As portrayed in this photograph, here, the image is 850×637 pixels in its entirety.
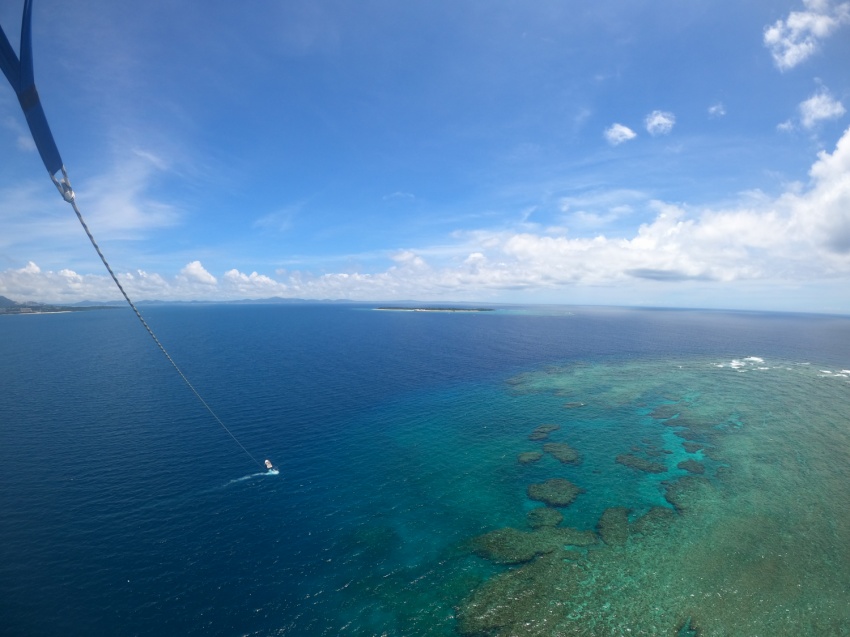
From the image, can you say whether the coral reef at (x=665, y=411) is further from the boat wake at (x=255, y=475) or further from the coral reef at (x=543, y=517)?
the boat wake at (x=255, y=475)

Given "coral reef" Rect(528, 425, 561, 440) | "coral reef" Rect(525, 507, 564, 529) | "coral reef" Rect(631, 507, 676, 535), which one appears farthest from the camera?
"coral reef" Rect(528, 425, 561, 440)

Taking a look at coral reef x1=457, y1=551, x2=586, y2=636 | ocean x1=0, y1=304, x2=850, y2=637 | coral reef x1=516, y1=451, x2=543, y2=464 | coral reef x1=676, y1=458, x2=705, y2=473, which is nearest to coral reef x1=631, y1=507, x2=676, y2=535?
ocean x1=0, y1=304, x2=850, y2=637

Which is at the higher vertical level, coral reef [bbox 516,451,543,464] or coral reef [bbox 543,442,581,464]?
coral reef [bbox 543,442,581,464]

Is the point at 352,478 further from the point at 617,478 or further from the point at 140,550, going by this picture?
the point at 617,478

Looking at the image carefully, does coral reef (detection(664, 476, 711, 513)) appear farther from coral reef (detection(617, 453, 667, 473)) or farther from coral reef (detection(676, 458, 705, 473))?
coral reef (detection(617, 453, 667, 473))

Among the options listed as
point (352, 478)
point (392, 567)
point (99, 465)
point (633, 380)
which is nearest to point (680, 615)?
point (392, 567)

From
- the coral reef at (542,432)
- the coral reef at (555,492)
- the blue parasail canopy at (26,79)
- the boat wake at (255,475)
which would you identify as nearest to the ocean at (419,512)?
the coral reef at (555,492)
